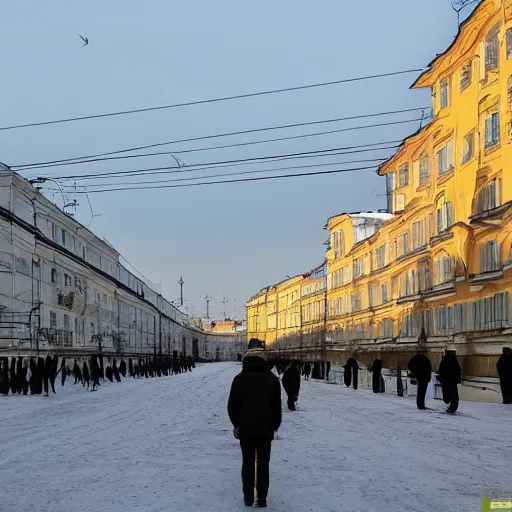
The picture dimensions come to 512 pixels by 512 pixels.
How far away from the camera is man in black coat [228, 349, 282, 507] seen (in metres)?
7.68

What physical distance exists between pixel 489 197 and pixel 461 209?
2.83 meters

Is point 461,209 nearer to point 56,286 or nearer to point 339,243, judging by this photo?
point 56,286

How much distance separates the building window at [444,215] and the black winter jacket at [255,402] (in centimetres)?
2440

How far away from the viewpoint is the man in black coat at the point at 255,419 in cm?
768

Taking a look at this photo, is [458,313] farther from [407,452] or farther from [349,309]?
[349,309]

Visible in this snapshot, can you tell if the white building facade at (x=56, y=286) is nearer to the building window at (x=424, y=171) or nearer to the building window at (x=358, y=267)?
the building window at (x=424, y=171)

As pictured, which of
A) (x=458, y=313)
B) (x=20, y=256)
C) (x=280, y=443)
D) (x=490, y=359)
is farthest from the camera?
(x=20, y=256)

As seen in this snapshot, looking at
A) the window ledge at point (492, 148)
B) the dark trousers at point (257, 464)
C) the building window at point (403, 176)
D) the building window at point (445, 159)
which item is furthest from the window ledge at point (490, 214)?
the dark trousers at point (257, 464)

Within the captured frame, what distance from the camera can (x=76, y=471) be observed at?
10078 millimetres

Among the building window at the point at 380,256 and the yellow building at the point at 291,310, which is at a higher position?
the building window at the point at 380,256

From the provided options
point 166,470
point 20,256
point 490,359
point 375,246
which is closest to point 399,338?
point 375,246

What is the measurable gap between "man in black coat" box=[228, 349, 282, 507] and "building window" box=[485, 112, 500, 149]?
20.2m

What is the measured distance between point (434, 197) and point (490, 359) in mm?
9877

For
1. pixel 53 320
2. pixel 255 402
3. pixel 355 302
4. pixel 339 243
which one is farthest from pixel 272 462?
pixel 339 243
